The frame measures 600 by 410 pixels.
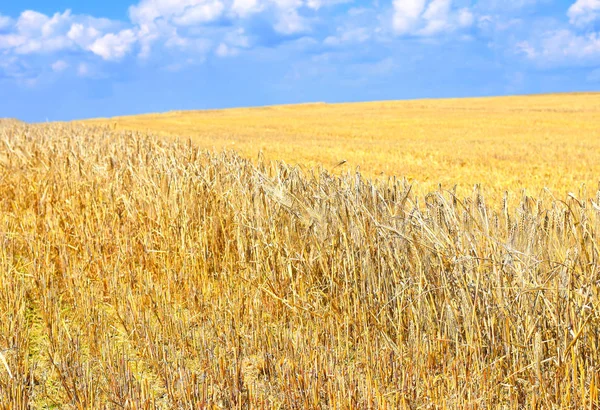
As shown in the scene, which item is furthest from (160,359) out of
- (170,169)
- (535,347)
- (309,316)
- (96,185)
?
(96,185)

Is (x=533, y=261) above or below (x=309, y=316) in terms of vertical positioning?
above

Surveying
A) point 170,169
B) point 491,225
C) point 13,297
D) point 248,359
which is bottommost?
point 248,359

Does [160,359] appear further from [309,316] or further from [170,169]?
[170,169]

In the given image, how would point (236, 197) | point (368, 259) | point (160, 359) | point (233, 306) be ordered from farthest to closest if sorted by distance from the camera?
point (236, 197) → point (233, 306) → point (368, 259) → point (160, 359)

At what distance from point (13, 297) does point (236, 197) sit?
5.88ft

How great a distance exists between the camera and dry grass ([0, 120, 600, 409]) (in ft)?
8.14

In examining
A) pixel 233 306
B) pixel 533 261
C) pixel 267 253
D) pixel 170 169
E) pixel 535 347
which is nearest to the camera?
pixel 535 347

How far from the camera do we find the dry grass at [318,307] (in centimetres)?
248

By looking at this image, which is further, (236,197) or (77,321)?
(236,197)

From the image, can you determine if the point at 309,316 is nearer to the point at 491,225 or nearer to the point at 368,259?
the point at 368,259

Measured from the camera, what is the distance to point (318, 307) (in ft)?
11.0

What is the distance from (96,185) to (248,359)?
3.42 metres

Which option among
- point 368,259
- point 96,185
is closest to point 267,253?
point 368,259

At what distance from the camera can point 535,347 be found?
2414mm
